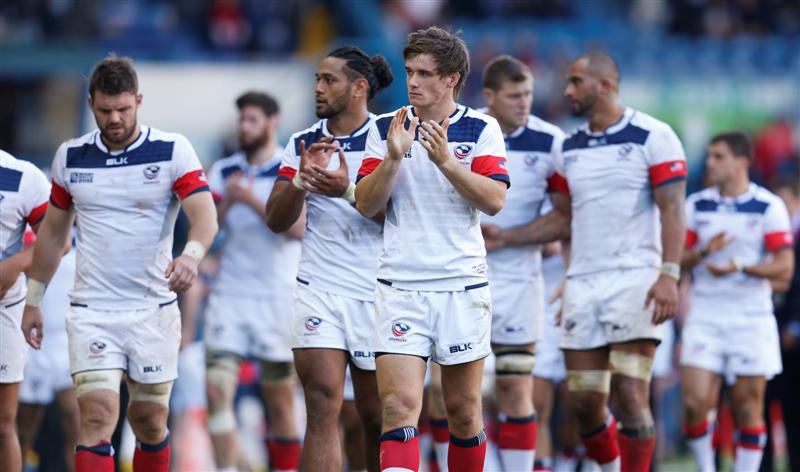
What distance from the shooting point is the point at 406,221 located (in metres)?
7.84

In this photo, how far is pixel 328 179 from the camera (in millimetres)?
8281

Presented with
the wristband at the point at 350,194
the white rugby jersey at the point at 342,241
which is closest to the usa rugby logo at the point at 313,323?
the white rugby jersey at the point at 342,241

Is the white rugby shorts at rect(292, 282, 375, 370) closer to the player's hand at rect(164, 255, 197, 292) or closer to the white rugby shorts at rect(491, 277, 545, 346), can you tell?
the player's hand at rect(164, 255, 197, 292)

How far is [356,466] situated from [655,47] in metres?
15.2

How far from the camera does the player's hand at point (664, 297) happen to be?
934cm

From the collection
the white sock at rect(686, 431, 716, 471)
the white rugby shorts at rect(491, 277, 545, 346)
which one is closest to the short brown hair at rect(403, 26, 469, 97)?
the white rugby shorts at rect(491, 277, 545, 346)

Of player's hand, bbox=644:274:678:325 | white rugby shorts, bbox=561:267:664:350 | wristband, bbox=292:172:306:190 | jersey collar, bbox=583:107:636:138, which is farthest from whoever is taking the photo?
jersey collar, bbox=583:107:636:138

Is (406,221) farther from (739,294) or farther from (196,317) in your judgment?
(196,317)

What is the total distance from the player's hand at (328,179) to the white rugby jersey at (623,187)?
2127 mm

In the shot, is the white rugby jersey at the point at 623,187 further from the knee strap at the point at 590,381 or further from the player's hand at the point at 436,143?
the player's hand at the point at 436,143

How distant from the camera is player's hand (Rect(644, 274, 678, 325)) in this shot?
30.7 ft

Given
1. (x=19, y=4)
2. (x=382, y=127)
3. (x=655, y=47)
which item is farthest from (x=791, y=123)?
(x=382, y=127)

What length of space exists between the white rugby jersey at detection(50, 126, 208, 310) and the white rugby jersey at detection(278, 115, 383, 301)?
73cm

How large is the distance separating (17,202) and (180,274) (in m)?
1.49
